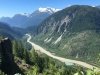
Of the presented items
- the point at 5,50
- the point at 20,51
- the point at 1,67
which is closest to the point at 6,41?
the point at 5,50

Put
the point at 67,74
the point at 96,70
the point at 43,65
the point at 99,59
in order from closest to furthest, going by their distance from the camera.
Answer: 1. the point at 96,70
2. the point at 99,59
3. the point at 67,74
4. the point at 43,65

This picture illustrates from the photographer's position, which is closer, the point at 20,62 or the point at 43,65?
the point at 20,62

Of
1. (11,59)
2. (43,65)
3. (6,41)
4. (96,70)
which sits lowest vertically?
(43,65)

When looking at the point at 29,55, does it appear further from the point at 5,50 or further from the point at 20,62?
the point at 5,50

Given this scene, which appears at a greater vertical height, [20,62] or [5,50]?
[5,50]

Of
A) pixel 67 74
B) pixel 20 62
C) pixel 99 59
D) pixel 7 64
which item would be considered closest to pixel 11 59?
pixel 7 64

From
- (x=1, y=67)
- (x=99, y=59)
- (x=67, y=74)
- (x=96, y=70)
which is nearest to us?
(x=96, y=70)
